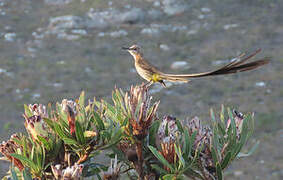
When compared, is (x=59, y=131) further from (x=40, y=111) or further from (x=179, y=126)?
(x=179, y=126)

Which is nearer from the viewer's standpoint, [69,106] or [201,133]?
[69,106]

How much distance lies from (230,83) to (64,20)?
657cm

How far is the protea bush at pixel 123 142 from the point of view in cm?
159

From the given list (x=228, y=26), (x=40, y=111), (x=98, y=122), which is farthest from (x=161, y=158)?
(x=228, y=26)

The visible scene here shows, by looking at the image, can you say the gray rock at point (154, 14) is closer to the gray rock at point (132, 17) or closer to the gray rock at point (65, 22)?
the gray rock at point (132, 17)

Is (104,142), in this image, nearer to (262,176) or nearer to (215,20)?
(262,176)

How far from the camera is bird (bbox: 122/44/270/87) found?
1.49m

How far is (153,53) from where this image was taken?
13.9 meters

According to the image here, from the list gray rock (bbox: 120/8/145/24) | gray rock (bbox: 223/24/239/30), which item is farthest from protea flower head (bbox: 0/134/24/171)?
gray rock (bbox: 120/8/145/24)

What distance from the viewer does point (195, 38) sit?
14.7 m

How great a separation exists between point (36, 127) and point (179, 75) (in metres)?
0.65

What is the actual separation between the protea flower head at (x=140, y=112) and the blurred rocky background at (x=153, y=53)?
→ 7.31 meters

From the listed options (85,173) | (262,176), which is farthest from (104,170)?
(262,176)

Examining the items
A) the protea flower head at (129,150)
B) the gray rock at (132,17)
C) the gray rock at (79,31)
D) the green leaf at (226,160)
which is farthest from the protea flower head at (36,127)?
the gray rock at (132,17)
